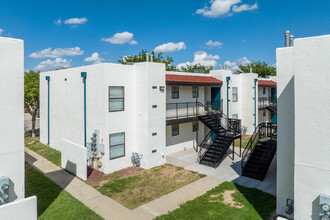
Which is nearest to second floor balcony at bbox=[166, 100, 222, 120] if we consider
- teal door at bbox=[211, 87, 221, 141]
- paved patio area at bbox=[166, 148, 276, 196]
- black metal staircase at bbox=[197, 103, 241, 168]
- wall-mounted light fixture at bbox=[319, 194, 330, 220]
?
teal door at bbox=[211, 87, 221, 141]

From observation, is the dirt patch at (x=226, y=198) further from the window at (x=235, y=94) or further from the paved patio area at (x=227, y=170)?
the window at (x=235, y=94)

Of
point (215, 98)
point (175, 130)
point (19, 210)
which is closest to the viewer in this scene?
point (19, 210)

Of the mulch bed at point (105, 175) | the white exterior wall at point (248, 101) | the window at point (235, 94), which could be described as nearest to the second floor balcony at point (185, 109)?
the mulch bed at point (105, 175)

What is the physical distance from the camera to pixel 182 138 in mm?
19109

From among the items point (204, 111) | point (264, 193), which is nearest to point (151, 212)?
point (264, 193)

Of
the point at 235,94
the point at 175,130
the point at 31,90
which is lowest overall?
the point at 175,130

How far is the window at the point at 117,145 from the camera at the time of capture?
14.0m

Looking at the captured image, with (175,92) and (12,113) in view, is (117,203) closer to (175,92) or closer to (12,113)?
(12,113)

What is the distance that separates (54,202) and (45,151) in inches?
387

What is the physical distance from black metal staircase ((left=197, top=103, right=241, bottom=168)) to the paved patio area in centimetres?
49

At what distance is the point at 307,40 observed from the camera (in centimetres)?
702

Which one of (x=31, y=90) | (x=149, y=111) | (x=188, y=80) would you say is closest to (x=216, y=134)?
(x=188, y=80)

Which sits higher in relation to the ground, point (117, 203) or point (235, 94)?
point (235, 94)

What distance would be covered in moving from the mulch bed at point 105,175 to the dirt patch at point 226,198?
5.22 metres
